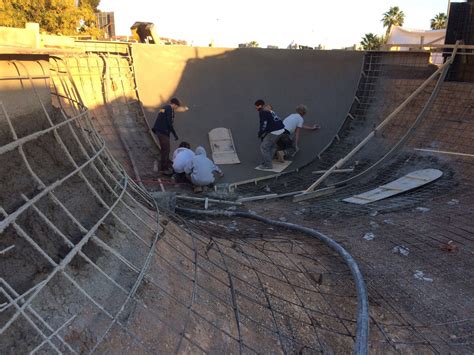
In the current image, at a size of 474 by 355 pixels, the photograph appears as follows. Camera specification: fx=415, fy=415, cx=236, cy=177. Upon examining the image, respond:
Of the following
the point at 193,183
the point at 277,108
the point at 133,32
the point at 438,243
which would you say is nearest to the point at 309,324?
the point at 438,243

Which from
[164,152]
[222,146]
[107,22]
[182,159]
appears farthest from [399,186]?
[107,22]

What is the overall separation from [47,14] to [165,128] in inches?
487

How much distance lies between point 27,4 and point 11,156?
1648 centimetres

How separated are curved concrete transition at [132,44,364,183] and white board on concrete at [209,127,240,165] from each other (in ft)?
0.39

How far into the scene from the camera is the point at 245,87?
33.1 feet

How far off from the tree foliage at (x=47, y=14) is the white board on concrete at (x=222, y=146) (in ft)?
35.4

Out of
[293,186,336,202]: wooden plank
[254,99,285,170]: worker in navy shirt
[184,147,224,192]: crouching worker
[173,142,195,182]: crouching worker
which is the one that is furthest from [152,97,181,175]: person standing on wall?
[293,186,336,202]: wooden plank

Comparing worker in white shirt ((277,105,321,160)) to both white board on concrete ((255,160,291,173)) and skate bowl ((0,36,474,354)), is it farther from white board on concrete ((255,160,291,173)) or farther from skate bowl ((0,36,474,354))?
skate bowl ((0,36,474,354))

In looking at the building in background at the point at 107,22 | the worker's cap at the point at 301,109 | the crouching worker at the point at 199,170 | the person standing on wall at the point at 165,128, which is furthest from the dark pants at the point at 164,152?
the building in background at the point at 107,22

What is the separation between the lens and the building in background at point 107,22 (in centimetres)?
2258

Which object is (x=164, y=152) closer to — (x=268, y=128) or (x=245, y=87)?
(x=268, y=128)

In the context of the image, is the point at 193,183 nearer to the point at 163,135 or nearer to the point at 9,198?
the point at 163,135

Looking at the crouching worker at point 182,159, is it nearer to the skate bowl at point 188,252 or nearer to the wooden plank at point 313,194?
the skate bowl at point 188,252

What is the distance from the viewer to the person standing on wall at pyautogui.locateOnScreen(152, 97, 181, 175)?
8.00 meters
